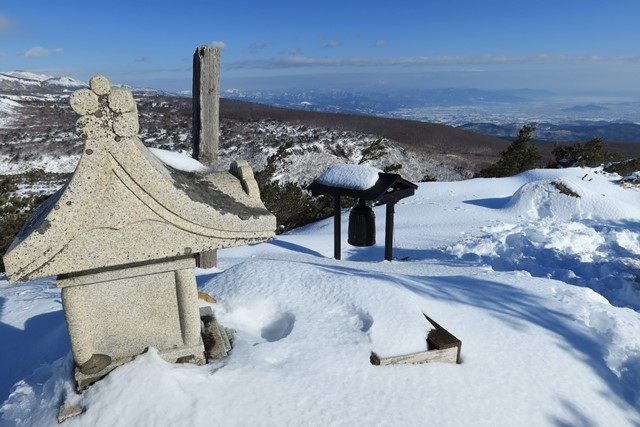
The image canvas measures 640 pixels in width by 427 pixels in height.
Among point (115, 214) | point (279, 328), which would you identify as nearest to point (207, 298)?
point (279, 328)

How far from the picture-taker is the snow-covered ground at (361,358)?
2.91 metres

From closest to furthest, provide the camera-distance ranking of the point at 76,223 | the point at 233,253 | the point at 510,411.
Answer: the point at 76,223, the point at 510,411, the point at 233,253

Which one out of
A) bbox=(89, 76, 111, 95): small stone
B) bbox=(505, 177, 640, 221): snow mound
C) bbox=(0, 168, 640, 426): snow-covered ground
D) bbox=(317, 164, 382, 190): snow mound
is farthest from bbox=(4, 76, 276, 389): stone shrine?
bbox=(505, 177, 640, 221): snow mound

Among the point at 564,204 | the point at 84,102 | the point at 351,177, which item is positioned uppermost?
the point at 84,102

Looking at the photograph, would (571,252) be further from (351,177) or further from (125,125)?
(125,125)

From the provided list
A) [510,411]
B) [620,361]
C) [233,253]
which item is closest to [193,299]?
[510,411]

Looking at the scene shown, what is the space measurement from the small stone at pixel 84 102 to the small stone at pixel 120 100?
81 millimetres

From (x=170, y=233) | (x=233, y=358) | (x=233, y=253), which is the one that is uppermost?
(x=170, y=233)

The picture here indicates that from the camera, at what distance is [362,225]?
648 cm

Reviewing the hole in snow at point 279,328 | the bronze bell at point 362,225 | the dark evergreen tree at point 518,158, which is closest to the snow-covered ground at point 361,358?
the hole in snow at point 279,328

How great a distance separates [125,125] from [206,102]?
3.35 metres

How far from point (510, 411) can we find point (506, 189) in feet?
38.8

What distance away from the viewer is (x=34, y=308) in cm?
519

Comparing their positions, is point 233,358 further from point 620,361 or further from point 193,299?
point 620,361
